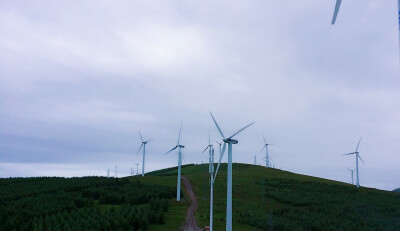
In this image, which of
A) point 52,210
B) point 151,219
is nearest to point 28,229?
point 52,210

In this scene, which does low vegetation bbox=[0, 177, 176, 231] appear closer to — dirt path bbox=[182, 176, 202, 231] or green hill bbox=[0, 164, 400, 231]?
green hill bbox=[0, 164, 400, 231]

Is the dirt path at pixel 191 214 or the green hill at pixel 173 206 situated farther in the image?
the dirt path at pixel 191 214

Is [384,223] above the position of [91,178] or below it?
below

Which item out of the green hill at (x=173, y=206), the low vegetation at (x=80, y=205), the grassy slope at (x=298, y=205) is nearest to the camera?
the low vegetation at (x=80, y=205)

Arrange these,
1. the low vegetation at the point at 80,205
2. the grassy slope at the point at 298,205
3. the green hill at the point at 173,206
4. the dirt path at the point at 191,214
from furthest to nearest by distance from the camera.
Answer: the grassy slope at the point at 298,205, the dirt path at the point at 191,214, the green hill at the point at 173,206, the low vegetation at the point at 80,205

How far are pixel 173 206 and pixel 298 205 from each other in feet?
77.9

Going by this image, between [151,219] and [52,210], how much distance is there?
13201 millimetres

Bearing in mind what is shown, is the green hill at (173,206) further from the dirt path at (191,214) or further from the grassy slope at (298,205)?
the dirt path at (191,214)

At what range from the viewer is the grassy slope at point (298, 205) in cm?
5362

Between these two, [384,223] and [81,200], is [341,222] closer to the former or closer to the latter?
[384,223]

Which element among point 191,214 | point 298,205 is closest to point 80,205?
point 191,214

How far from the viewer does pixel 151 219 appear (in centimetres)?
5062

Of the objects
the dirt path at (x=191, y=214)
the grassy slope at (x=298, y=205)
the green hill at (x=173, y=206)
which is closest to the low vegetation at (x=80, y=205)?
the green hill at (x=173, y=206)

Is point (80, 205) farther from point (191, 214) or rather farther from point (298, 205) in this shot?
point (298, 205)
